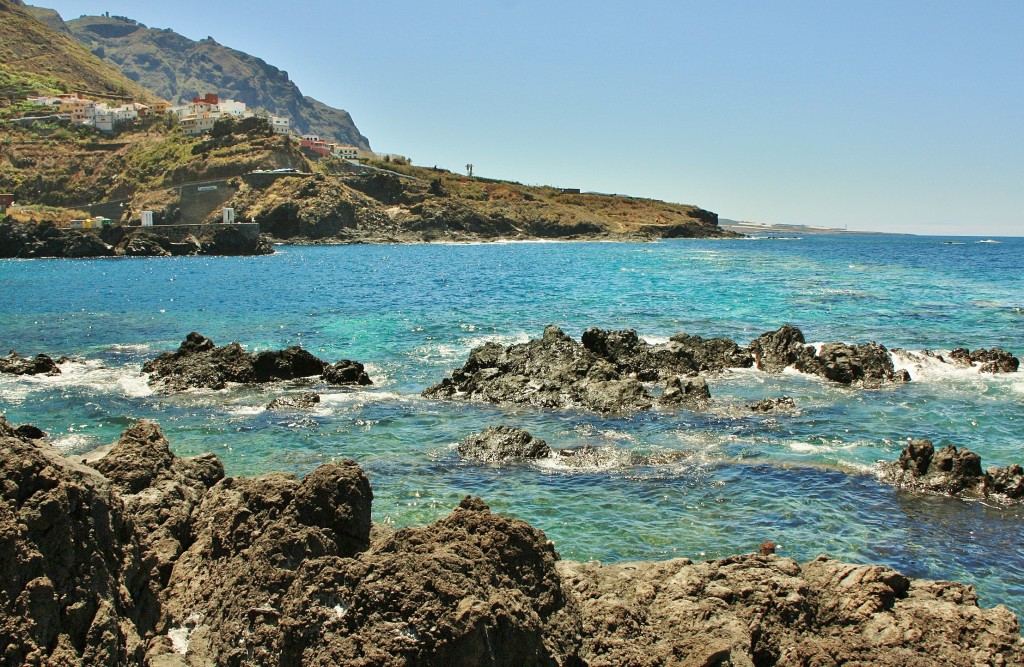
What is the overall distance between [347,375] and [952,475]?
17105 mm

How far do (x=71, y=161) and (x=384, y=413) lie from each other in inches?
5467

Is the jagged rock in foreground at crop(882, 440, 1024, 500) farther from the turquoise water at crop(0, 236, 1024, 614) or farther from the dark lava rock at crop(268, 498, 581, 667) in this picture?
the dark lava rock at crop(268, 498, 581, 667)

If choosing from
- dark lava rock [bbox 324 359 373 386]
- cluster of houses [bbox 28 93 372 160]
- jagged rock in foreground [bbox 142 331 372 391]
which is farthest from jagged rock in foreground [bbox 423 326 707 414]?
cluster of houses [bbox 28 93 372 160]

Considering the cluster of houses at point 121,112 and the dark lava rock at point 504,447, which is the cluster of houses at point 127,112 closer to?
the cluster of houses at point 121,112

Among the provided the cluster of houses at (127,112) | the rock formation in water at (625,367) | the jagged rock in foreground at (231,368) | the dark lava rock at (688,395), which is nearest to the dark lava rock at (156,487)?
the rock formation in water at (625,367)

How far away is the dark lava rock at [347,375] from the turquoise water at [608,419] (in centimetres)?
120

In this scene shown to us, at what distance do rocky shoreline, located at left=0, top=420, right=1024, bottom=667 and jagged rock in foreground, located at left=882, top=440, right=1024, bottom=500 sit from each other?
24.7ft

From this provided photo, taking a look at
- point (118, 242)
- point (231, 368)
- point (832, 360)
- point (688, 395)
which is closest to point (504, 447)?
point (688, 395)

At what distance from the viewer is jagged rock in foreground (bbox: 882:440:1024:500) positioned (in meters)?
13.9

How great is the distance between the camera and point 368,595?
6113mm

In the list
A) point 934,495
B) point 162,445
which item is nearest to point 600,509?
point 934,495

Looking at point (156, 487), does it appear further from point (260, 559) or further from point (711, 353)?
point (711, 353)

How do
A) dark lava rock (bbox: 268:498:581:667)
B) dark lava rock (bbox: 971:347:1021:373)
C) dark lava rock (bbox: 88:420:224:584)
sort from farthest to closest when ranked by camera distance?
dark lava rock (bbox: 971:347:1021:373)
dark lava rock (bbox: 88:420:224:584)
dark lava rock (bbox: 268:498:581:667)

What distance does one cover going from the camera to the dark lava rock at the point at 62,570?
5.04 metres
